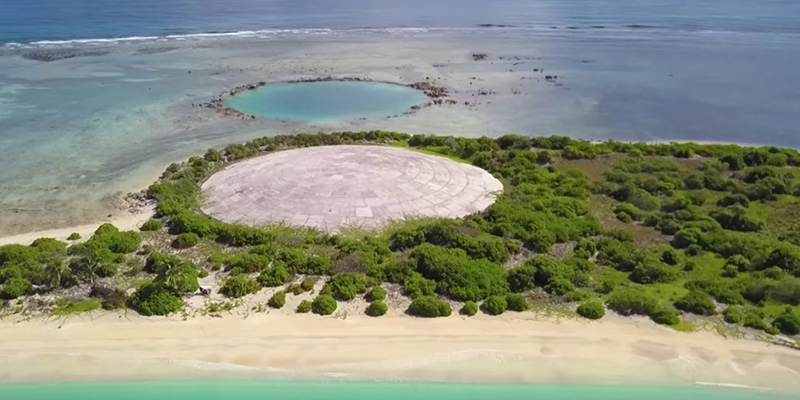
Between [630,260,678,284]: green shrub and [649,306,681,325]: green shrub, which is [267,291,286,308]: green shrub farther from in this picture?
[630,260,678,284]: green shrub

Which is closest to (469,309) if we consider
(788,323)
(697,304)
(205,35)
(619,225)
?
(697,304)

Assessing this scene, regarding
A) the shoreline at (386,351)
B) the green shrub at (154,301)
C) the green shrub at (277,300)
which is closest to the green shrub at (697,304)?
the shoreline at (386,351)

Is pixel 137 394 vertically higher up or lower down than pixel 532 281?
lower down

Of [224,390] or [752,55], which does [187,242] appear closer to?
[224,390]

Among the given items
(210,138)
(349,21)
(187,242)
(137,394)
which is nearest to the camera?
(137,394)

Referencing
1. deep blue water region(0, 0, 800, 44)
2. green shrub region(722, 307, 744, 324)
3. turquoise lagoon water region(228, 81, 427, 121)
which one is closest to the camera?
green shrub region(722, 307, 744, 324)

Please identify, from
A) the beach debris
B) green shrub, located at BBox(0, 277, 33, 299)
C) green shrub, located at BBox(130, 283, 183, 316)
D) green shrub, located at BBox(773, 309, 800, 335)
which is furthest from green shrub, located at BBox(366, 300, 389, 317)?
the beach debris

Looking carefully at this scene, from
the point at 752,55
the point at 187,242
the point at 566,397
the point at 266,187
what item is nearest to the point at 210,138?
the point at 266,187

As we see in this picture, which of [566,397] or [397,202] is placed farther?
[397,202]
